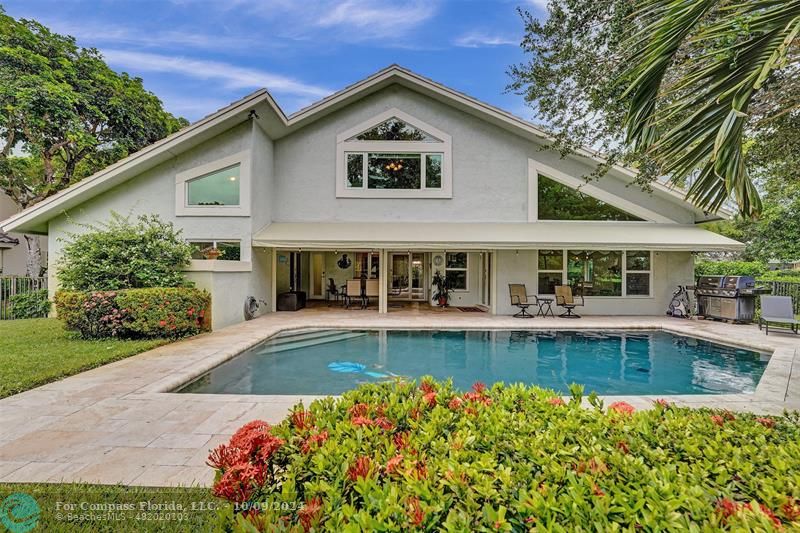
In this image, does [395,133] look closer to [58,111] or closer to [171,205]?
[171,205]

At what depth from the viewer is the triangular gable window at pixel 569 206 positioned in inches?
650

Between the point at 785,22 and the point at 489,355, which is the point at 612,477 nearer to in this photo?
the point at 785,22

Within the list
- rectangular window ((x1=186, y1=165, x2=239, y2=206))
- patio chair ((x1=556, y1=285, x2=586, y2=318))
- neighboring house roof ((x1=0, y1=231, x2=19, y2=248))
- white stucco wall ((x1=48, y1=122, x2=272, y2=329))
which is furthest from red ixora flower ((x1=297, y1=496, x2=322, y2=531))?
neighboring house roof ((x1=0, y1=231, x2=19, y2=248))

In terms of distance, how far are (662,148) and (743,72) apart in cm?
75

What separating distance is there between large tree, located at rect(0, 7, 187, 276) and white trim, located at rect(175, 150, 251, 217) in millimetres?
9400

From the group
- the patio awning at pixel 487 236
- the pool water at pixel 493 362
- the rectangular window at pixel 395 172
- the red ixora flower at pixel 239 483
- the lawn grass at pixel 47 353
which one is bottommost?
the pool water at pixel 493 362

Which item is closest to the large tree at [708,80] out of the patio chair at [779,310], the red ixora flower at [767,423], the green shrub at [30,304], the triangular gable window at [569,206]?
the red ixora flower at [767,423]

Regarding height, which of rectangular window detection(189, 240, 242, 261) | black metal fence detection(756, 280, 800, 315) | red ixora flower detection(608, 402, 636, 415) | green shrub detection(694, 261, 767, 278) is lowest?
red ixora flower detection(608, 402, 636, 415)

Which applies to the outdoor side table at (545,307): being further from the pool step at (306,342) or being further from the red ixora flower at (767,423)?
the red ixora flower at (767,423)

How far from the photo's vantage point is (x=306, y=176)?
1656cm

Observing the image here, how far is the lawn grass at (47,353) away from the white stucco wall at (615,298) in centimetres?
1326

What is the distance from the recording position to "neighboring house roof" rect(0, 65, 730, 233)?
13.5 metres

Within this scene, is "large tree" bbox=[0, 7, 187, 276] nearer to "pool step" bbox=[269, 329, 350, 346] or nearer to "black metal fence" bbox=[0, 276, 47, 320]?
"black metal fence" bbox=[0, 276, 47, 320]

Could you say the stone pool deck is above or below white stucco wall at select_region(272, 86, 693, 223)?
below
